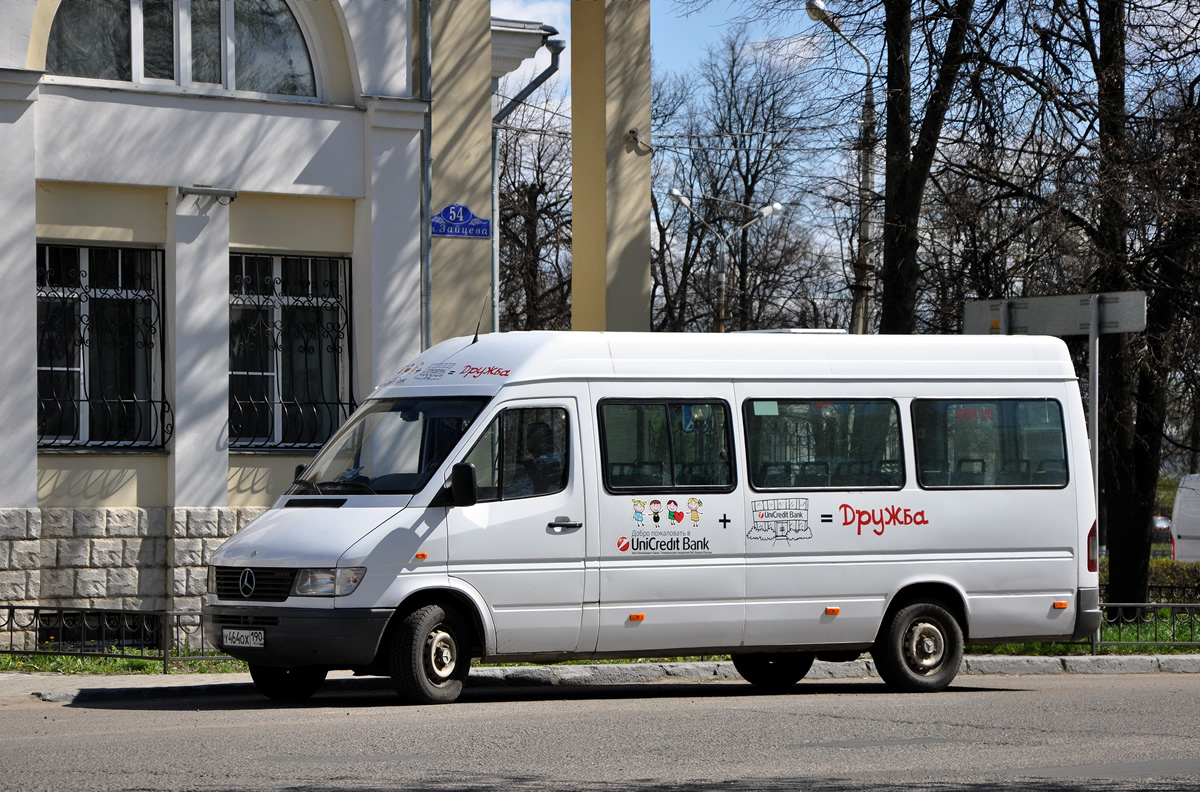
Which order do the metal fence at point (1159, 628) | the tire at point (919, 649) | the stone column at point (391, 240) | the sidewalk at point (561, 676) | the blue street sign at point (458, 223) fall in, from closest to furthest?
the sidewalk at point (561, 676)
the tire at point (919, 649)
the metal fence at point (1159, 628)
the stone column at point (391, 240)
the blue street sign at point (458, 223)

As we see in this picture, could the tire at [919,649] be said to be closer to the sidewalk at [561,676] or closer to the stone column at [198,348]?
the sidewalk at [561,676]

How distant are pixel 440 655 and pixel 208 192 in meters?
6.86

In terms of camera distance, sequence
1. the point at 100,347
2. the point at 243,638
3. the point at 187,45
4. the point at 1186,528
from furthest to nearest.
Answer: the point at 1186,528, the point at 187,45, the point at 100,347, the point at 243,638

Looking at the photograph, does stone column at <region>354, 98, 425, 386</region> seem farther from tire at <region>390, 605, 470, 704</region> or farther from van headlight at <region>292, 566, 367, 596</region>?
van headlight at <region>292, 566, 367, 596</region>

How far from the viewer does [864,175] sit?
2028 cm

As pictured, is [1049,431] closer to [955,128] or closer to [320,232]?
[955,128]

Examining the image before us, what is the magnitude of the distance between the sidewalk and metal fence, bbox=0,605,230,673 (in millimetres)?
418

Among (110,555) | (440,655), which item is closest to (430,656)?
(440,655)

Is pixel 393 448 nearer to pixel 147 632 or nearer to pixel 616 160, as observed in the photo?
pixel 147 632

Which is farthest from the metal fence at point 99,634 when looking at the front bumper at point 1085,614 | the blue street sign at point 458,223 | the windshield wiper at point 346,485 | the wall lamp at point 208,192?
the front bumper at point 1085,614

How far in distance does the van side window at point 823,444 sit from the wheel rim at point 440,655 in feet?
8.33

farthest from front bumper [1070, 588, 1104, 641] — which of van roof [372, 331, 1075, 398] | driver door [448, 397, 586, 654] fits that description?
driver door [448, 397, 586, 654]

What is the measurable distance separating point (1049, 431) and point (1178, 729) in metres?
3.43

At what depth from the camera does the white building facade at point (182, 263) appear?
14.8 metres
